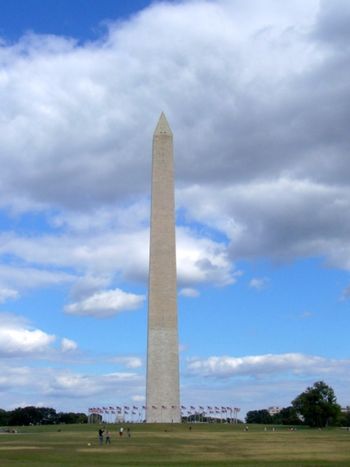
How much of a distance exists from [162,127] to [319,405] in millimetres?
30861

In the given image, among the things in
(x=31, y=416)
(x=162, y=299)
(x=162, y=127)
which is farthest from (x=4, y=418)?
(x=162, y=127)

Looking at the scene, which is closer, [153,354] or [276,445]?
[276,445]

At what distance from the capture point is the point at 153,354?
2653 inches

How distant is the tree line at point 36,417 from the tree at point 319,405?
1544 inches

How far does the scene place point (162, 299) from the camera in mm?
67875

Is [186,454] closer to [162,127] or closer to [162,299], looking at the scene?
[162,299]

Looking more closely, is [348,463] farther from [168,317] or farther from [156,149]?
[156,149]

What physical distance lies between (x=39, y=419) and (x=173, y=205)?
160 feet

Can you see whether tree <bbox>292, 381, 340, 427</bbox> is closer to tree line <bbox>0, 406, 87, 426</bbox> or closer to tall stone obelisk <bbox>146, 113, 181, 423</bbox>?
tall stone obelisk <bbox>146, 113, 181, 423</bbox>

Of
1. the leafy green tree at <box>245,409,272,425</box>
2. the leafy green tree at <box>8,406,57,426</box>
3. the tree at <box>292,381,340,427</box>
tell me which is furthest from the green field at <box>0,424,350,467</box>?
the leafy green tree at <box>245,409,272,425</box>

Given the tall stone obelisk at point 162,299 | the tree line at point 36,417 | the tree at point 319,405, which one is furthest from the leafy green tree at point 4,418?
the tree at point 319,405

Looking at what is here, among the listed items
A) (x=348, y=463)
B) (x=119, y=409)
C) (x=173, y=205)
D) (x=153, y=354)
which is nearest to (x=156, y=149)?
(x=173, y=205)

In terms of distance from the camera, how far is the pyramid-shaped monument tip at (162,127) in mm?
69875

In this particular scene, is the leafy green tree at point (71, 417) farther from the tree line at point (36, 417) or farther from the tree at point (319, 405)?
the tree at point (319, 405)
